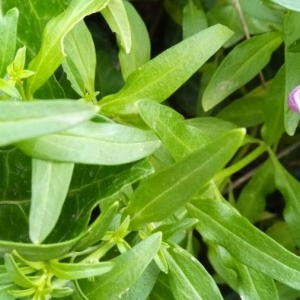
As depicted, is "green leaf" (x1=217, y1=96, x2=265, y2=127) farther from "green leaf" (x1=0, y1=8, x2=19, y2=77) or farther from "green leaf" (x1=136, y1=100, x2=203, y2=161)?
"green leaf" (x1=0, y1=8, x2=19, y2=77)

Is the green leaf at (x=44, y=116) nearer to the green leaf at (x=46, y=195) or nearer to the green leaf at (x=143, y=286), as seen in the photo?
the green leaf at (x=46, y=195)

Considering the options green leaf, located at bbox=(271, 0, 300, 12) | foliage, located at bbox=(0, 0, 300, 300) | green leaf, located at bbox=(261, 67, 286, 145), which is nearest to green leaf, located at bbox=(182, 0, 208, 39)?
foliage, located at bbox=(0, 0, 300, 300)

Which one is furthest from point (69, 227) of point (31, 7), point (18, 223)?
point (31, 7)

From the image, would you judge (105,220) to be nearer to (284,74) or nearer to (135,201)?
(135,201)

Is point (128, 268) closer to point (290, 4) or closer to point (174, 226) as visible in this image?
point (174, 226)

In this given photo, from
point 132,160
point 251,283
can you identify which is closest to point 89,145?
point 132,160

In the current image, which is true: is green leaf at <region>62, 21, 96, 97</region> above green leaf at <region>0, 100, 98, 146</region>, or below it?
below
